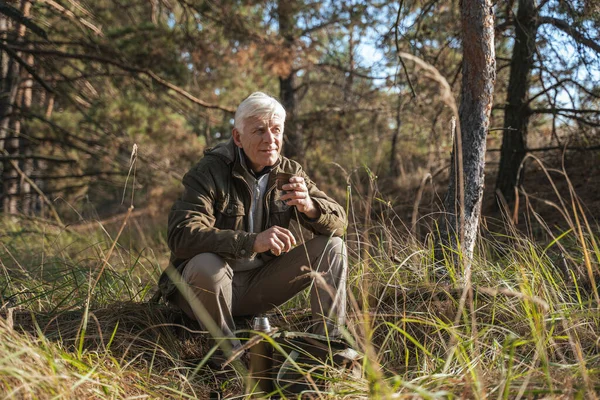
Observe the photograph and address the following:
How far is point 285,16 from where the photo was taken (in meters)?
7.01

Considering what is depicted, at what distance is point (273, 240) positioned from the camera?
89.8 inches

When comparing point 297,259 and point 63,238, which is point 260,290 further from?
point 63,238

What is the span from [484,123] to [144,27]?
599cm

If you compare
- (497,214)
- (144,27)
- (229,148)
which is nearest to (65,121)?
(144,27)

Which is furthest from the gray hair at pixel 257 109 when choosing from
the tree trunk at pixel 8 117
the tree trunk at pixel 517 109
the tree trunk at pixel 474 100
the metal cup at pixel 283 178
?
the tree trunk at pixel 8 117

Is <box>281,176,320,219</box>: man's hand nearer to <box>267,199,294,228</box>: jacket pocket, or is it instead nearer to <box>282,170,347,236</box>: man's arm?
<box>282,170,347,236</box>: man's arm

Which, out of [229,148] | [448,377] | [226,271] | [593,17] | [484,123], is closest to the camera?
[448,377]

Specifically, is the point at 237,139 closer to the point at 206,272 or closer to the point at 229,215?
the point at 229,215

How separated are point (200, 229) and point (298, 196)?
441 mm

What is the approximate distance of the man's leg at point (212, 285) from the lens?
7.79 feet

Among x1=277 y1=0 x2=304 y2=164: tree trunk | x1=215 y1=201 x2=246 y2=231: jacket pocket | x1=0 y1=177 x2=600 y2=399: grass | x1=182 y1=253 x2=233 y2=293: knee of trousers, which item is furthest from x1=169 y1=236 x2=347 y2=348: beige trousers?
x1=277 y1=0 x2=304 y2=164: tree trunk

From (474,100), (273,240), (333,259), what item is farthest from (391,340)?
(474,100)

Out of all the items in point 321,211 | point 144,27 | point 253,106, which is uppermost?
point 144,27

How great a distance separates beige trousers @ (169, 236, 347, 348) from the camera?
7.82 ft
